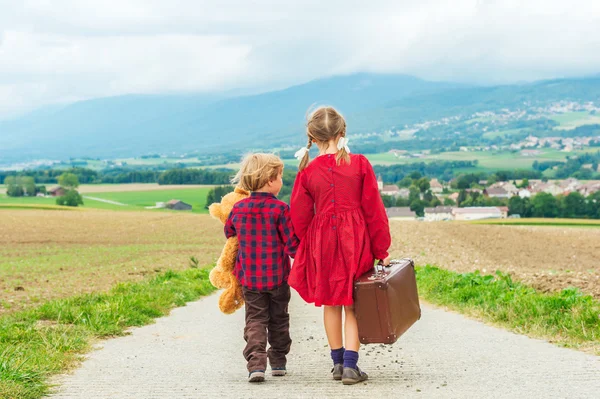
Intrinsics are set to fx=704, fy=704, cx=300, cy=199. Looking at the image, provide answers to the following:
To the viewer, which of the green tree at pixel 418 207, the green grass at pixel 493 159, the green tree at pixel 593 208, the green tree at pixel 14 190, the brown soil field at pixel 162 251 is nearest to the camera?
the brown soil field at pixel 162 251

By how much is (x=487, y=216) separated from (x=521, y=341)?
2760 inches

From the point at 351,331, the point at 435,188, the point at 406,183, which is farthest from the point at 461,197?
the point at 351,331

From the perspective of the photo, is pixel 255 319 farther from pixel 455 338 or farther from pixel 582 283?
pixel 582 283

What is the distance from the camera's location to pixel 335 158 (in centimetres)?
509

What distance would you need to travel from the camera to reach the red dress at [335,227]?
195 inches

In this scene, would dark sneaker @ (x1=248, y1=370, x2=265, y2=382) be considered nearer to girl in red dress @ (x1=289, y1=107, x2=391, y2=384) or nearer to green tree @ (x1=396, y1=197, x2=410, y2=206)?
girl in red dress @ (x1=289, y1=107, x2=391, y2=384)

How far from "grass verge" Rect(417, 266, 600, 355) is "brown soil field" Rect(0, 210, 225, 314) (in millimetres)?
6444

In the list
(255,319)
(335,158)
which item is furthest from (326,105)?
(255,319)

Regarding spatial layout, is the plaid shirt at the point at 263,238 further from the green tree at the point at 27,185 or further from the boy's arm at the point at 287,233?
the green tree at the point at 27,185

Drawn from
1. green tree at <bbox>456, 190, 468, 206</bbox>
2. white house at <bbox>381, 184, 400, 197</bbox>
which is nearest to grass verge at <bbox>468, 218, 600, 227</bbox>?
green tree at <bbox>456, 190, 468, 206</bbox>

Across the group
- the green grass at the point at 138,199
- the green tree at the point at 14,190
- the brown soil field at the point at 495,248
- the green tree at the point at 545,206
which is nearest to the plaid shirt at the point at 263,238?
the brown soil field at the point at 495,248

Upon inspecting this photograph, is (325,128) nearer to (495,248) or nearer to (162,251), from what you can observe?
(162,251)

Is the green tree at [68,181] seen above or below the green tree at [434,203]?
above

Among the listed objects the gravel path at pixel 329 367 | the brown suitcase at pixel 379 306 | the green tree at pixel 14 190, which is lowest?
the green tree at pixel 14 190
